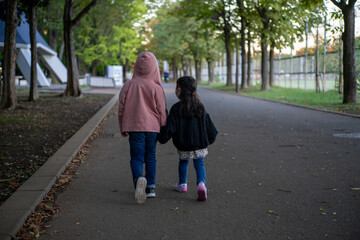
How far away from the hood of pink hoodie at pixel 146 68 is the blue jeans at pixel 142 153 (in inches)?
25.0

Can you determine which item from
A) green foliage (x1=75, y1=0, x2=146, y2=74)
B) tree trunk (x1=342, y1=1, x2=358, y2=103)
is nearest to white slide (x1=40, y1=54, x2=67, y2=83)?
green foliage (x1=75, y1=0, x2=146, y2=74)

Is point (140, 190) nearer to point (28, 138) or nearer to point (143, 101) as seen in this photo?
point (143, 101)

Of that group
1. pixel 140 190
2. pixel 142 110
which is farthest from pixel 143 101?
pixel 140 190

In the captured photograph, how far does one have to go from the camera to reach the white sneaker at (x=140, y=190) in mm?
4574

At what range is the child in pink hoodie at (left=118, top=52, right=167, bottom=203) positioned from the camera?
4910mm

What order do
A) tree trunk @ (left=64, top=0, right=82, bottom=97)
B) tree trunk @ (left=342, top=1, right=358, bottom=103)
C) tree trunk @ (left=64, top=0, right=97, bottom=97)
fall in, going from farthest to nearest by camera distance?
1. tree trunk @ (left=64, top=0, right=82, bottom=97)
2. tree trunk @ (left=64, top=0, right=97, bottom=97)
3. tree trunk @ (left=342, top=1, right=358, bottom=103)

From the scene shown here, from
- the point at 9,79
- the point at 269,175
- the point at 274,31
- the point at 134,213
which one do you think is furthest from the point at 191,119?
the point at 274,31

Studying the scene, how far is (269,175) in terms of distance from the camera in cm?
607

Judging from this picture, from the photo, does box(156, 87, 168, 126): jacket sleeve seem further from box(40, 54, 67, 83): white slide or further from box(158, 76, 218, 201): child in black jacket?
box(40, 54, 67, 83): white slide

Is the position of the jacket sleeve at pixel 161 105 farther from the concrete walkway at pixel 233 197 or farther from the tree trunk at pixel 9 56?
the tree trunk at pixel 9 56

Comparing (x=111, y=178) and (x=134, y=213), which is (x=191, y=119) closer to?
(x=134, y=213)

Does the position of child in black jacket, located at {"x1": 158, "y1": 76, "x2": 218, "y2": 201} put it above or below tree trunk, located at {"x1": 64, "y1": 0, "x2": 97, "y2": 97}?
below

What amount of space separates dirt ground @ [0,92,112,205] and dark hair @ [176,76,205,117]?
2.23 metres

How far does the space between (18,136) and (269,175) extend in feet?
19.6
